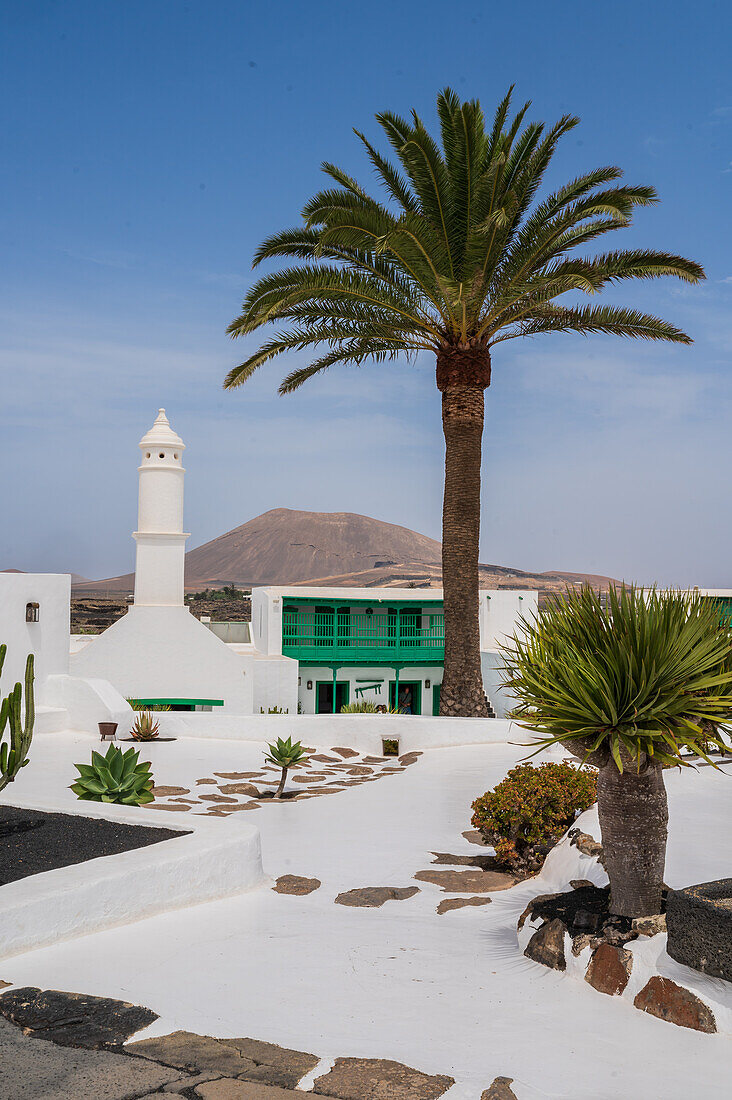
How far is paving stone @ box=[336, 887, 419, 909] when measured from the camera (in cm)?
722

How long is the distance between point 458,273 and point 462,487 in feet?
13.5

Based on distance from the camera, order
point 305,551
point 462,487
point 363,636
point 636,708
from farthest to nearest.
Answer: point 305,551
point 363,636
point 462,487
point 636,708

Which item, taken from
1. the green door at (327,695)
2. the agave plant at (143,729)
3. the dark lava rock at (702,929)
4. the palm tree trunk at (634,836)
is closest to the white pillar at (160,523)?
the green door at (327,695)

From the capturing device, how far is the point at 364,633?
104 feet

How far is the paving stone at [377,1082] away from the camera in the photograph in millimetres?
3727

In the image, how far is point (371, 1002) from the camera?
4867 millimetres

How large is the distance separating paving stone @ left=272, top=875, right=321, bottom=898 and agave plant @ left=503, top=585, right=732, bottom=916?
2.95 metres

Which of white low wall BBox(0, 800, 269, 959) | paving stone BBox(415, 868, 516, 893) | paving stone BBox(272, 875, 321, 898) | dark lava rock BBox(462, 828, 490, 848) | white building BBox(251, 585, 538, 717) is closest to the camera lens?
white low wall BBox(0, 800, 269, 959)

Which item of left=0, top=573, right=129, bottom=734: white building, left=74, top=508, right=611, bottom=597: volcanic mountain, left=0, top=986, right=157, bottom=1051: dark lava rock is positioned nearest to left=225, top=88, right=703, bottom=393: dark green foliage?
left=0, top=573, right=129, bottom=734: white building

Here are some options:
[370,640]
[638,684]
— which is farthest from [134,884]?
[370,640]

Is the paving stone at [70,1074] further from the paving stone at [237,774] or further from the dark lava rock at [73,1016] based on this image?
the paving stone at [237,774]

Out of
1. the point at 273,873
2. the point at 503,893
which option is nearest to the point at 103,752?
the point at 273,873

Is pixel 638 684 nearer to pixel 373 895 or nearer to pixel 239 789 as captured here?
pixel 373 895

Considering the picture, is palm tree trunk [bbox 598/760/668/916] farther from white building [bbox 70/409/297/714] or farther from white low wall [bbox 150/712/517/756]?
white building [bbox 70/409/297/714]
